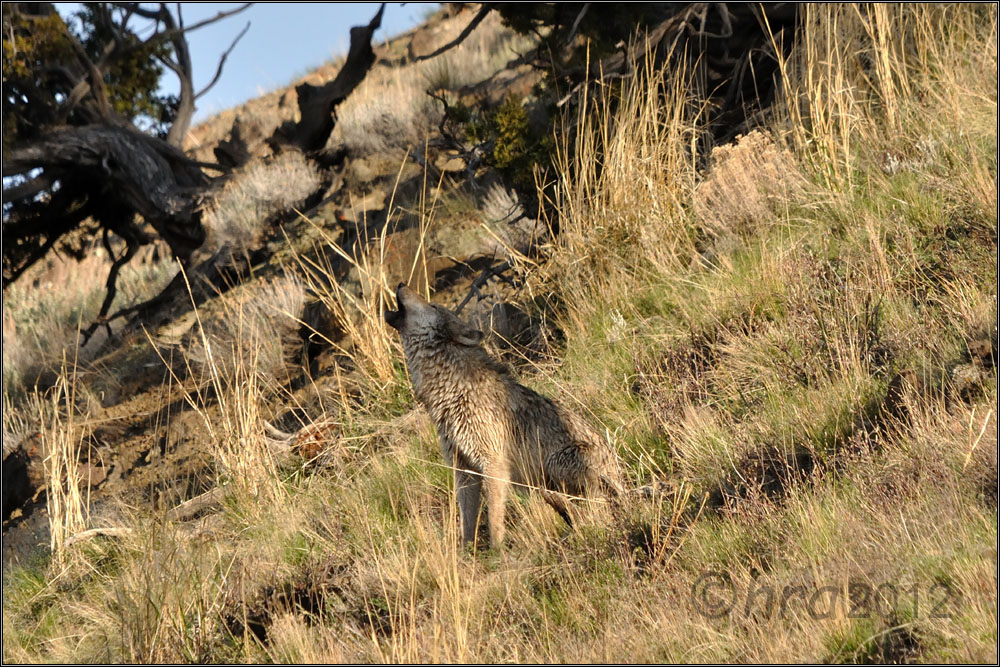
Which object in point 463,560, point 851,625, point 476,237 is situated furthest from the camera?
point 476,237

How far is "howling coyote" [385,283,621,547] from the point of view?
16.6 ft

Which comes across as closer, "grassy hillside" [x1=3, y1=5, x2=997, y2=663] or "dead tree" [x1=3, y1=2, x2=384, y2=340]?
"grassy hillside" [x1=3, y1=5, x2=997, y2=663]

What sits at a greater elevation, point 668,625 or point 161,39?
point 161,39

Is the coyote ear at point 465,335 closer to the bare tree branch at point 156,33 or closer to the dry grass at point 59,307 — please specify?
the dry grass at point 59,307

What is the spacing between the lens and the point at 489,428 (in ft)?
16.9

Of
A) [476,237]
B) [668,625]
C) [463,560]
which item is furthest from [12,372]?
[668,625]

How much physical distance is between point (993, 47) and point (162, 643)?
24.7ft

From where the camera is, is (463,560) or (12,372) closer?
(463,560)

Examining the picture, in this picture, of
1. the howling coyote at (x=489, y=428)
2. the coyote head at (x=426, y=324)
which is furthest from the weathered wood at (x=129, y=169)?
the howling coyote at (x=489, y=428)

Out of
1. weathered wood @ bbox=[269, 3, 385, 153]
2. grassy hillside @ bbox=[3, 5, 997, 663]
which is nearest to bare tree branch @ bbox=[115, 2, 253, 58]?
weathered wood @ bbox=[269, 3, 385, 153]

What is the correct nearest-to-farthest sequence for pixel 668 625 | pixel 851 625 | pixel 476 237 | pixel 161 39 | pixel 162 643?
1. pixel 851 625
2. pixel 668 625
3. pixel 162 643
4. pixel 476 237
5. pixel 161 39

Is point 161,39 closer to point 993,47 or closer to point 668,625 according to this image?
point 993,47

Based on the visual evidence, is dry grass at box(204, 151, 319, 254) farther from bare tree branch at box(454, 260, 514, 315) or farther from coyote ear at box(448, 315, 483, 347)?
coyote ear at box(448, 315, 483, 347)

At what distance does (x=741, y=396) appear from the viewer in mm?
5656
